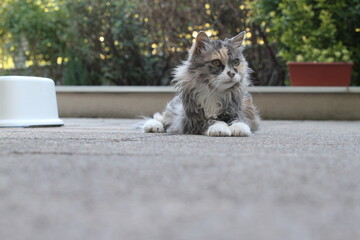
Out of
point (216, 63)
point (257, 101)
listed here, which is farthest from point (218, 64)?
point (257, 101)

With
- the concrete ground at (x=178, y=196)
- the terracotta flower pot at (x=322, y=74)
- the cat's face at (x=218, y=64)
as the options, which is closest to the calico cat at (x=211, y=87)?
the cat's face at (x=218, y=64)

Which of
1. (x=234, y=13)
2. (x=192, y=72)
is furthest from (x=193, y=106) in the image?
(x=234, y=13)

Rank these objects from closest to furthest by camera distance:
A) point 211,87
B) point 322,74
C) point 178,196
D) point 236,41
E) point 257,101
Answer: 1. point 178,196
2. point 211,87
3. point 236,41
4. point 322,74
5. point 257,101

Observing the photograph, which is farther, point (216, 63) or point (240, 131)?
point (216, 63)

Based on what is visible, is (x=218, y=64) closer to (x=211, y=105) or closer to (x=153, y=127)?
(x=211, y=105)

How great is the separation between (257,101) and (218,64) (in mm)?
2527

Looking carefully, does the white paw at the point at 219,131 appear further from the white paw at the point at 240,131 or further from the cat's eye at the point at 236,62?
the cat's eye at the point at 236,62

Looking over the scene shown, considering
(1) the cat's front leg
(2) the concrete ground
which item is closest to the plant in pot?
(1) the cat's front leg

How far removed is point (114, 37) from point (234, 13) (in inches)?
61.0

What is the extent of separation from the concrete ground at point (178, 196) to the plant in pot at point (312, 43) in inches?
144

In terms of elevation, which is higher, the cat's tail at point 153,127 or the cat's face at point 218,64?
the cat's face at point 218,64

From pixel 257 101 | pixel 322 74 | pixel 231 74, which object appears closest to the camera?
pixel 231 74

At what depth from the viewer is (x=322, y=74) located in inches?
200

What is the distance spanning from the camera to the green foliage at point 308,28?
507 centimetres
